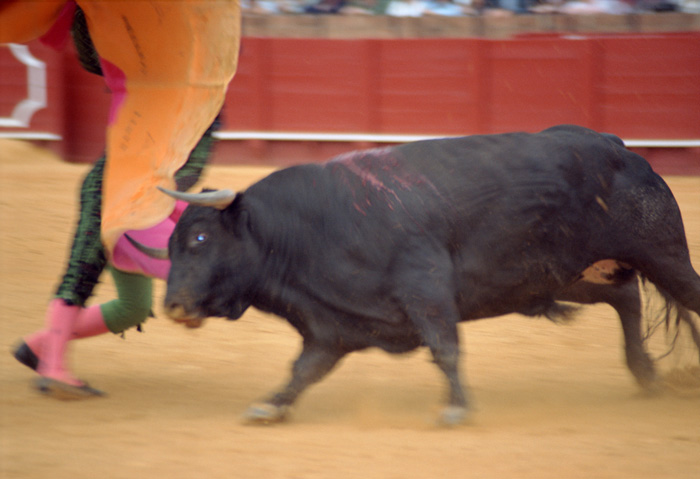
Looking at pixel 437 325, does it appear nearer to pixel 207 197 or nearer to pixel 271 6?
pixel 207 197

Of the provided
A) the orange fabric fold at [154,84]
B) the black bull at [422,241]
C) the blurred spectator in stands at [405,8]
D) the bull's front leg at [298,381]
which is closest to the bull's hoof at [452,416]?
the black bull at [422,241]

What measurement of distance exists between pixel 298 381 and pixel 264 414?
0.16 m

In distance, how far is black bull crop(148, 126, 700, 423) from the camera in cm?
296

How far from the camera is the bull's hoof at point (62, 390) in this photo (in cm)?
319

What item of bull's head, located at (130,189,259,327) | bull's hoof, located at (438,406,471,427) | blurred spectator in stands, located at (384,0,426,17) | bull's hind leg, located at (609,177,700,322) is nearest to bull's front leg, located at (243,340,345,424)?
bull's head, located at (130,189,259,327)

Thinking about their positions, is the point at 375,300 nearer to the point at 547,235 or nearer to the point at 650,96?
the point at 547,235

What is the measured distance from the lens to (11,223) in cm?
652

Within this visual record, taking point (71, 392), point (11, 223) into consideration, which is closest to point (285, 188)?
point (71, 392)

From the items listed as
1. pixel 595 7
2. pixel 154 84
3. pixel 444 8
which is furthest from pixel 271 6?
pixel 154 84

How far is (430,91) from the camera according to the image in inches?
373

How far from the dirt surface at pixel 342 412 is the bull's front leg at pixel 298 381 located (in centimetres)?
8

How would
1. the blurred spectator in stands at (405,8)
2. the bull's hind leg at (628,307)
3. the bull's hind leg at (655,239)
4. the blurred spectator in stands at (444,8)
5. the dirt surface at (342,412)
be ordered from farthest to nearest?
the blurred spectator in stands at (405,8)
the blurred spectator in stands at (444,8)
the bull's hind leg at (628,307)
the bull's hind leg at (655,239)
the dirt surface at (342,412)

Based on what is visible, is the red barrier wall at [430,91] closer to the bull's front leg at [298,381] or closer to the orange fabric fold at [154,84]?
the orange fabric fold at [154,84]

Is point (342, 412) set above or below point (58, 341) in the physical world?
below
